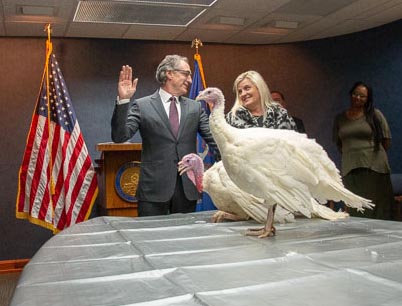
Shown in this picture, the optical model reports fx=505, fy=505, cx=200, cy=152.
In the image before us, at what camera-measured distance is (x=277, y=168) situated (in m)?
1.53

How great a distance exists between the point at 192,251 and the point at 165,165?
1.11 m

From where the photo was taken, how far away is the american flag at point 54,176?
12.3 ft

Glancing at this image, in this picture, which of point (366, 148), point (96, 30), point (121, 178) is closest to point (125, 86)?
point (121, 178)

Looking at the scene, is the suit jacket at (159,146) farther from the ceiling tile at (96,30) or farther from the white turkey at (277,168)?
the ceiling tile at (96,30)

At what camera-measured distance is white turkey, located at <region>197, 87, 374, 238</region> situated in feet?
4.98

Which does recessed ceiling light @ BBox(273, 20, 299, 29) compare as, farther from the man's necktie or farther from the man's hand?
the man's hand

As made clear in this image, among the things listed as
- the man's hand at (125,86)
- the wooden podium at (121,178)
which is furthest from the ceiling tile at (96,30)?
the man's hand at (125,86)

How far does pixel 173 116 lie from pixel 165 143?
15cm

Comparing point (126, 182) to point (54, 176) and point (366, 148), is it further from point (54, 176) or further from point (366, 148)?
point (366, 148)

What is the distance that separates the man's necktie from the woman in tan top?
1.86m

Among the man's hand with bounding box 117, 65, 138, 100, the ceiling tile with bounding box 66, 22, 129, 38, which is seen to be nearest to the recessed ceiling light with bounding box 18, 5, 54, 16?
the ceiling tile with bounding box 66, 22, 129, 38

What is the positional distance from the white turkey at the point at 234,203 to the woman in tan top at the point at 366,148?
2.02 m

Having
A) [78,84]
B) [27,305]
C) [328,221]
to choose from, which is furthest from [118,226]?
[78,84]

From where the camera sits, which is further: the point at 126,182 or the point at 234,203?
the point at 126,182
